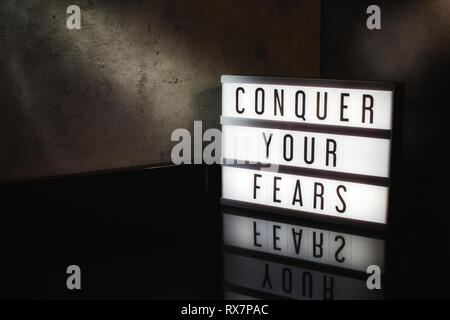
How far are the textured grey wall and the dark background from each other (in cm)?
1

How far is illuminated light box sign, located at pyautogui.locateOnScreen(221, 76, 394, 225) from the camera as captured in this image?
442 centimetres

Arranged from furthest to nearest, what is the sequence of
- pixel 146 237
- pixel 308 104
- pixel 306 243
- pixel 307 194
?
pixel 307 194 → pixel 308 104 → pixel 146 237 → pixel 306 243

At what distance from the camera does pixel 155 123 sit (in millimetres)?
5301

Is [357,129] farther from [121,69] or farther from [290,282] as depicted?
[121,69]

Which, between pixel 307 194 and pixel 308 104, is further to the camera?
pixel 307 194

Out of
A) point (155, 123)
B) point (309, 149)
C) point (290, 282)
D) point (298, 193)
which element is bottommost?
point (290, 282)

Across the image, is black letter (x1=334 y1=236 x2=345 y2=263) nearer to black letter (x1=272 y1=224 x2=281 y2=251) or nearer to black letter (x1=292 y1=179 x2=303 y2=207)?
black letter (x1=272 y1=224 x2=281 y2=251)

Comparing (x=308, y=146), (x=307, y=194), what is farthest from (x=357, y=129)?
(x=307, y=194)

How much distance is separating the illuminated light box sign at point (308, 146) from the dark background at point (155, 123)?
0.24 meters

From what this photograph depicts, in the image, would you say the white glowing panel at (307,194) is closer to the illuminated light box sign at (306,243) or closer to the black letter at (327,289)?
the illuminated light box sign at (306,243)

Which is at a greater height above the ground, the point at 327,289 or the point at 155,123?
the point at 155,123

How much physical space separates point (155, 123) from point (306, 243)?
5.80 ft

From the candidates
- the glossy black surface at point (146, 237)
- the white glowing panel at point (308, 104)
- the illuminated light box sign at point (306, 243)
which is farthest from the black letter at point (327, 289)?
the white glowing panel at point (308, 104)

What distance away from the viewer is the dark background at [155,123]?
3.89 meters
